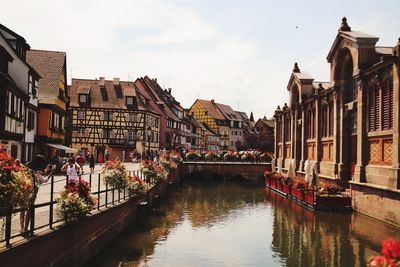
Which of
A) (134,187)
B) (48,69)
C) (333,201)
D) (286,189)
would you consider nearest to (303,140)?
(286,189)

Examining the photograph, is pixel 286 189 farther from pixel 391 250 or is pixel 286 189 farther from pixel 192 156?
pixel 391 250

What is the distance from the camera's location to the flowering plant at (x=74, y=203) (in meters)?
12.9

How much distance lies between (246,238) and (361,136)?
9.94 metres

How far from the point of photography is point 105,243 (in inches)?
680

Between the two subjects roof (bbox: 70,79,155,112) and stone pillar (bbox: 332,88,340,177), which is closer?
stone pillar (bbox: 332,88,340,177)

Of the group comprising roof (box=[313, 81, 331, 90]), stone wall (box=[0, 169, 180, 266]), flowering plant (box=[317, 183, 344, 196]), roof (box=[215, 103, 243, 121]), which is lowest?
stone wall (box=[0, 169, 180, 266])

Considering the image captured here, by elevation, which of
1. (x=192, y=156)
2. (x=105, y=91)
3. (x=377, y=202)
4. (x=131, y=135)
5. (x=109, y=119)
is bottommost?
(x=377, y=202)

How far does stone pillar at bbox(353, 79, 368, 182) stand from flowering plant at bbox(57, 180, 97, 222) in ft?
56.9

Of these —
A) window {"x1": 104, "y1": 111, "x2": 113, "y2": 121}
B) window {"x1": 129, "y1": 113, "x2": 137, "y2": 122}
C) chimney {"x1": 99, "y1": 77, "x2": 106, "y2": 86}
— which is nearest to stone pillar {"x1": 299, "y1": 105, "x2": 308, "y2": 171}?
window {"x1": 129, "y1": 113, "x2": 137, "y2": 122}

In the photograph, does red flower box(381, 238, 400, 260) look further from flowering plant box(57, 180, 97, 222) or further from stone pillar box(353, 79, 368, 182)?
stone pillar box(353, 79, 368, 182)

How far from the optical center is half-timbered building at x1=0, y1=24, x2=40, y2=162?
30516mm

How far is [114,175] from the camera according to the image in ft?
68.4

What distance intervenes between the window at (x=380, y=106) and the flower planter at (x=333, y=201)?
13.8 feet

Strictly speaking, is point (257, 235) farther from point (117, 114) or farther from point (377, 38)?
point (117, 114)
